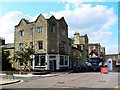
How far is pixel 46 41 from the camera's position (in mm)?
29688

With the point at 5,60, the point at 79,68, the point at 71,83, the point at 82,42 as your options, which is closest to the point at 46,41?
the point at 79,68

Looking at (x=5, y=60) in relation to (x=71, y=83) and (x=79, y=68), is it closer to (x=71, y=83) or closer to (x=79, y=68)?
(x=79, y=68)

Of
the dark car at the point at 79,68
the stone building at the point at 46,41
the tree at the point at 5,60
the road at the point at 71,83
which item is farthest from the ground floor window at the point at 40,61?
the road at the point at 71,83

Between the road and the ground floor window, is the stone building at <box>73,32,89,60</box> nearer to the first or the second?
the ground floor window

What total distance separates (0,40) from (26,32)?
10666 mm

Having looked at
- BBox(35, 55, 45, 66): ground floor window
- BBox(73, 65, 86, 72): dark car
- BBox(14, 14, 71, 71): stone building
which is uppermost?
BBox(14, 14, 71, 71): stone building

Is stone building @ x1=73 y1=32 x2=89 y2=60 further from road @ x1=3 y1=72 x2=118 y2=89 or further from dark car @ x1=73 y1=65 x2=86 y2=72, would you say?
road @ x1=3 y1=72 x2=118 y2=89

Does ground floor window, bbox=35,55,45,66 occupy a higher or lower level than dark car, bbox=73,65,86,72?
higher

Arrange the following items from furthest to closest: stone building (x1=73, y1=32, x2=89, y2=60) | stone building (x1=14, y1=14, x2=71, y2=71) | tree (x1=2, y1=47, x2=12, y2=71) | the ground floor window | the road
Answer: stone building (x1=73, y1=32, x2=89, y2=60) → tree (x1=2, y1=47, x2=12, y2=71) → the ground floor window → stone building (x1=14, y1=14, x2=71, y2=71) → the road

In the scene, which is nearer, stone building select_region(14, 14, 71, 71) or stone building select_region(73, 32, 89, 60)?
stone building select_region(14, 14, 71, 71)

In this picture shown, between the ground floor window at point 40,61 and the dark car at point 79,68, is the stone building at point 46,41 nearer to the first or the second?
the ground floor window at point 40,61

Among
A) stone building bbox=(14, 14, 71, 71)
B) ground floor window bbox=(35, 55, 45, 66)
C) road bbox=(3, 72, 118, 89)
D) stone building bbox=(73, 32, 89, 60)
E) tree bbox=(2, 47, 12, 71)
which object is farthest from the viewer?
stone building bbox=(73, 32, 89, 60)

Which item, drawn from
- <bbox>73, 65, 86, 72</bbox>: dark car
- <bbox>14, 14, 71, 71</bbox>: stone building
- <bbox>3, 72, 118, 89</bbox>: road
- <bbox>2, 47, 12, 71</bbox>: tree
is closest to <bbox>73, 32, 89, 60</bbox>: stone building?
<bbox>14, 14, 71, 71</bbox>: stone building

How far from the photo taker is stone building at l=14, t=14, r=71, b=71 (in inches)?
1176
